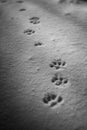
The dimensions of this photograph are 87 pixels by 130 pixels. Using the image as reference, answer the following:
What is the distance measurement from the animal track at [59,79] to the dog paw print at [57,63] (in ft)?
0.45

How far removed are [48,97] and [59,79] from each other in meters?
0.26

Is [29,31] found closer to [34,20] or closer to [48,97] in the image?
[34,20]

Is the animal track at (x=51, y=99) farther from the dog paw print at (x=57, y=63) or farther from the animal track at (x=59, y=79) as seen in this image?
the dog paw print at (x=57, y=63)

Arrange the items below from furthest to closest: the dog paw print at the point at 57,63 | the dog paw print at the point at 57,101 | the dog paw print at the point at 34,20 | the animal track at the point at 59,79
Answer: the dog paw print at the point at 34,20 < the dog paw print at the point at 57,63 < the animal track at the point at 59,79 < the dog paw print at the point at 57,101

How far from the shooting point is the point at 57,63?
182 centimetres

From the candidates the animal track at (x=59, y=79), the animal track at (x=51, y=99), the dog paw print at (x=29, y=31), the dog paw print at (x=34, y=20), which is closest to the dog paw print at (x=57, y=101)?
the animal track at (x=51, y=99)

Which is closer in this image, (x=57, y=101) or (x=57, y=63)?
(x=57, y=101)

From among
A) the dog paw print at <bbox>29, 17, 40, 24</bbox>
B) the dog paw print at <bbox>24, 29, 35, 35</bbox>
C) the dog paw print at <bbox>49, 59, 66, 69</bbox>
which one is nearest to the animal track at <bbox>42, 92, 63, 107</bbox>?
the dog paw print at <bbox>49, 59, 66, 69</bbox>

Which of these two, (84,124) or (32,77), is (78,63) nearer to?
(32,77)

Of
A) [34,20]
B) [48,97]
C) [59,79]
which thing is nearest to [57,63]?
[59,79]

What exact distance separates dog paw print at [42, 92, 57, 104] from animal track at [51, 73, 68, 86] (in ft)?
0.48

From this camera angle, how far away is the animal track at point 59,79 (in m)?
1.59

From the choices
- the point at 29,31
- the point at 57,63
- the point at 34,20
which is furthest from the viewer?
the point at 34,20

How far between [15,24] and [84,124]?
81.1 inches
